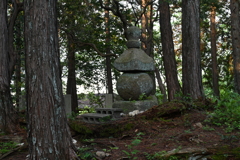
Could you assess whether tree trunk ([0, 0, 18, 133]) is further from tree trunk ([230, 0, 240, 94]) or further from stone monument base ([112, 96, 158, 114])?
tree trunk ([230, 0, 240, 94])

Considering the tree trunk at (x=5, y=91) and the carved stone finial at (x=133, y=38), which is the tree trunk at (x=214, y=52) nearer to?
the carved stone finial at (x=133, y=38)

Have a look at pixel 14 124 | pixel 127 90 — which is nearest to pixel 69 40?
pixel 127 90

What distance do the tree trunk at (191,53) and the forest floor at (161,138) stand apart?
0.87 metres

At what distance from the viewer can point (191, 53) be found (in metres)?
8.33

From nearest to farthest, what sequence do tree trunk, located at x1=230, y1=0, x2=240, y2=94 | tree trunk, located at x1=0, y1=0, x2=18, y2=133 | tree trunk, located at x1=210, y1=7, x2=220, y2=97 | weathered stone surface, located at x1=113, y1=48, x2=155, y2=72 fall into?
tree trunk, located at x1=0, y1=0, x2=18, y2=133, weathered stone surface, located at x1=113, y1=48, x2=155, y2=72, tree trunk, located at x1=230, y1=0, x2=240, y2=94, tree trunk, located at x1=210, y1=7, x2=220, y2=97

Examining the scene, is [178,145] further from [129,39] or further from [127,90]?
[129,39]

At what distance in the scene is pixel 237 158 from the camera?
3967 millimetres

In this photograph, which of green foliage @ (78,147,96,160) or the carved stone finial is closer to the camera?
green foliage @ (78,147,96,160)

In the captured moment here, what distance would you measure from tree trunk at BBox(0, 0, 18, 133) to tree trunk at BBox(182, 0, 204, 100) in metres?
5.34

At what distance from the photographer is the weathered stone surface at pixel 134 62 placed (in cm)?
890

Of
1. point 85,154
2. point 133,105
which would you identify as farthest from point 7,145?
point 133,105

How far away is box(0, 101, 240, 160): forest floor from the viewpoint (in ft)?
14.3

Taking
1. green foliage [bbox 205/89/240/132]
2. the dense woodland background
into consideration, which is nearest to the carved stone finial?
the dense woodland background

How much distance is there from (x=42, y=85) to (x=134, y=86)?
4920 millimetres
